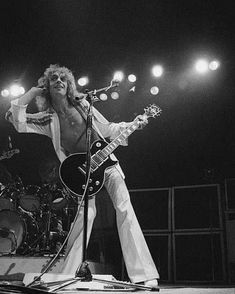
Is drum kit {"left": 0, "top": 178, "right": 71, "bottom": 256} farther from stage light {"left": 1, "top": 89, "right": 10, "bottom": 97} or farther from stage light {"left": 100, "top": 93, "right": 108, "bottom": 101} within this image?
stage light {"left": 100, "top": 93, "right": 108, "bottom": 101}

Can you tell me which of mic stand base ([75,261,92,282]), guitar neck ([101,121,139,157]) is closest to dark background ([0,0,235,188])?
guitar neck ([101,121,139,157])

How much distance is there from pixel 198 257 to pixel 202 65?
2606 mm

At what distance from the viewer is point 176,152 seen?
5.74m

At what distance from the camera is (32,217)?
5121 millimetres

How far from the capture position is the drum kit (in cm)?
471

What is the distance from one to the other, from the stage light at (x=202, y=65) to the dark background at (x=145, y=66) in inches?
3.2

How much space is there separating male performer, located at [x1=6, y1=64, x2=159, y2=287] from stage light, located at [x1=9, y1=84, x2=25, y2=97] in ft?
1.84

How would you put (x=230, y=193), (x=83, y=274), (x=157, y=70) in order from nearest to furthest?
(x=83, y=274) < (x=157, y=70) < (x=230, y=193)

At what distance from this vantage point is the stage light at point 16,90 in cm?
541

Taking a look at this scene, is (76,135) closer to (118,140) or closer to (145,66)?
(118,140)

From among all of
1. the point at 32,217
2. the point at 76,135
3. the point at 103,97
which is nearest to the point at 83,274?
the point at 76,135

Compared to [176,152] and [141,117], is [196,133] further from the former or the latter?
[141,117]

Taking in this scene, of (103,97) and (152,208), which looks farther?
(152,208)

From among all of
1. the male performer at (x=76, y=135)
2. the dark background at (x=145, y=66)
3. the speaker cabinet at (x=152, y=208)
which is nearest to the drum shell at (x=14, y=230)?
the dark background at (x=145, y=66)
